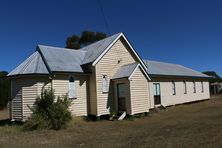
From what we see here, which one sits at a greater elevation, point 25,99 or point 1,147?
point 25,99

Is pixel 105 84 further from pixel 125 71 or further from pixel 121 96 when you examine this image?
pixel 125 71

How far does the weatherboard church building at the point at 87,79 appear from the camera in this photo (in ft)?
56.9

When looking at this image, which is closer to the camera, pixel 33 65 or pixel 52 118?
pixel 52 118

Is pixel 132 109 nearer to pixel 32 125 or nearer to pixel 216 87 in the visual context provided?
pixel 32 125

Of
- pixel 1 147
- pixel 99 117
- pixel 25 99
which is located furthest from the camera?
pixel 99 117

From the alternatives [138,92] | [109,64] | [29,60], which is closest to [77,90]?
[109,64]

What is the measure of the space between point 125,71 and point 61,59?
549 cm

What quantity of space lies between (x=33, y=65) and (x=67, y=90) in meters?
3.22

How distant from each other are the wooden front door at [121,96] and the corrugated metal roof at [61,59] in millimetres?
3882

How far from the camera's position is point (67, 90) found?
1830 centimetres

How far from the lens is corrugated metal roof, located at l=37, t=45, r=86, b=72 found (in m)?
18.1

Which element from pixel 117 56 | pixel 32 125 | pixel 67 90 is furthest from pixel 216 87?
pixel 32 125

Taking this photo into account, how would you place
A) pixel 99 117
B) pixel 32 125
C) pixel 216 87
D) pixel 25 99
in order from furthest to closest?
pixel 216 87, pixel 99 117, pixel 25 99, pixel 32 125

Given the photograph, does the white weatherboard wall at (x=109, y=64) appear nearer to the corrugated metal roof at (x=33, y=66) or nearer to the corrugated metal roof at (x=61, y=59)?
the corrugated metal roof at (x=61, y=59)
